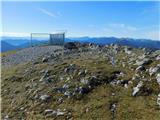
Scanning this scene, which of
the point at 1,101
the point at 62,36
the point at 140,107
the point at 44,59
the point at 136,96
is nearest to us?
→ the point at 140,107

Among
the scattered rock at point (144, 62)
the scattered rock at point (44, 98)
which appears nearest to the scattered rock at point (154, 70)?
the scattered rock at point (144, 62)

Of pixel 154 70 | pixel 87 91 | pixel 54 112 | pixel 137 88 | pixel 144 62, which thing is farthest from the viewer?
pixel 144 62

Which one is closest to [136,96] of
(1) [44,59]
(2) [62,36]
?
(1) [44,59]

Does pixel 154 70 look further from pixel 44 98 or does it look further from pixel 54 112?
pixel 44 98

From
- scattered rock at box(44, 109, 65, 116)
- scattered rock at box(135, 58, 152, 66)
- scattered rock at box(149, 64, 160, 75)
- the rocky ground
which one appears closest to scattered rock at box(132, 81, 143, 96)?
the rocky ground

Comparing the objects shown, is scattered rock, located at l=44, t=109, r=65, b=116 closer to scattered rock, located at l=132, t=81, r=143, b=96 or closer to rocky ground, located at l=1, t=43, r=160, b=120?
rocky ground, located at l=1, t=43, r=160, b=120

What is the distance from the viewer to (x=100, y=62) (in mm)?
28906

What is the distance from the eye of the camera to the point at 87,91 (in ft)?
73.2

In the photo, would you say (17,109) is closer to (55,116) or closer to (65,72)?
(55,116)

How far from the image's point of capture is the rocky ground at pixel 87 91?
19.3 metres

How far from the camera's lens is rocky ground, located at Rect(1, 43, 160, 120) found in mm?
19297

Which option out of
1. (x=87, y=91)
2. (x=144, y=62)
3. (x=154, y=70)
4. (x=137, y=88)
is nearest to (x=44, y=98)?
(x=87, y=91)

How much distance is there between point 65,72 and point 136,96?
8162 mm

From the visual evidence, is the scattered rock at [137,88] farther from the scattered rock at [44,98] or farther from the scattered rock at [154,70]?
the scattered rock at [44,98]
